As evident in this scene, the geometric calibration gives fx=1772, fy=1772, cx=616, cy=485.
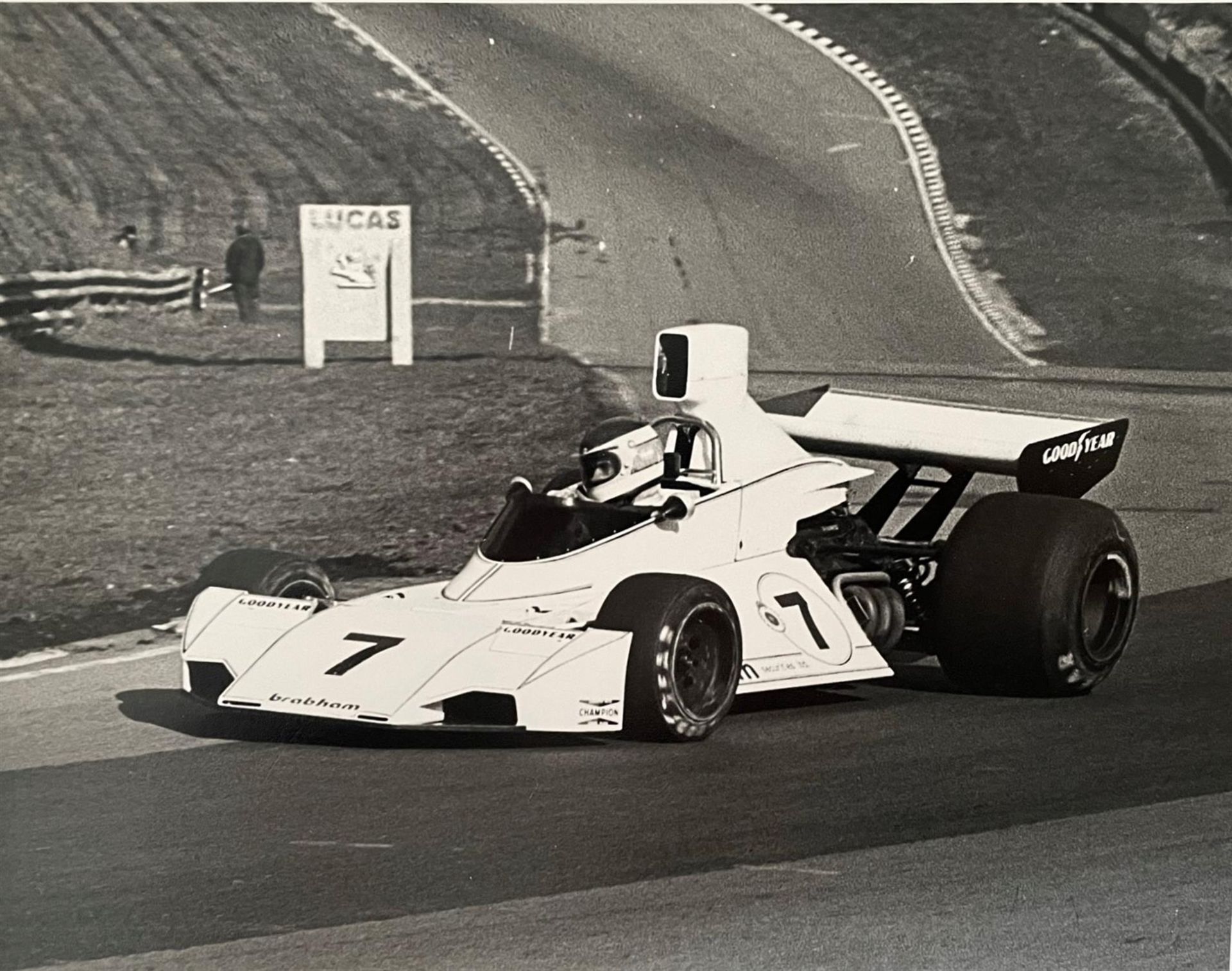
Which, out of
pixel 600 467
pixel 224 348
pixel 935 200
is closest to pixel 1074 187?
pixel 935 200

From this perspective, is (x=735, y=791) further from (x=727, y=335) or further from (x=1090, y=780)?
(x=727, y=335)

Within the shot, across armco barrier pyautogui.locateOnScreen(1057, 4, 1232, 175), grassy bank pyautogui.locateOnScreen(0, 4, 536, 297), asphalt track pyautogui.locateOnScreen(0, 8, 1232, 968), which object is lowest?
asphalt track pyautogui.locateOnScreen(0, 8, 1232, 968)

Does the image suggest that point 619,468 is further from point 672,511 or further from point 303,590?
point 303,590

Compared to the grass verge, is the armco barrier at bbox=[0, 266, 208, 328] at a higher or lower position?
higher

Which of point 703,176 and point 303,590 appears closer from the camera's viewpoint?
point 303,590

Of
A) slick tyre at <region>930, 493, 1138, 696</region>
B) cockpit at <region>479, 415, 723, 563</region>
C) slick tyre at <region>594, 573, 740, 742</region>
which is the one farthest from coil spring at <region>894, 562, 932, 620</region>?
slick tyre at <region>594, 573, 740, 742</region>

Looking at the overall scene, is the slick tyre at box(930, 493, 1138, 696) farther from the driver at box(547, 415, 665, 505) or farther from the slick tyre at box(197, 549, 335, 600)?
the slick tyre at box(197, 549, 335, 600)
